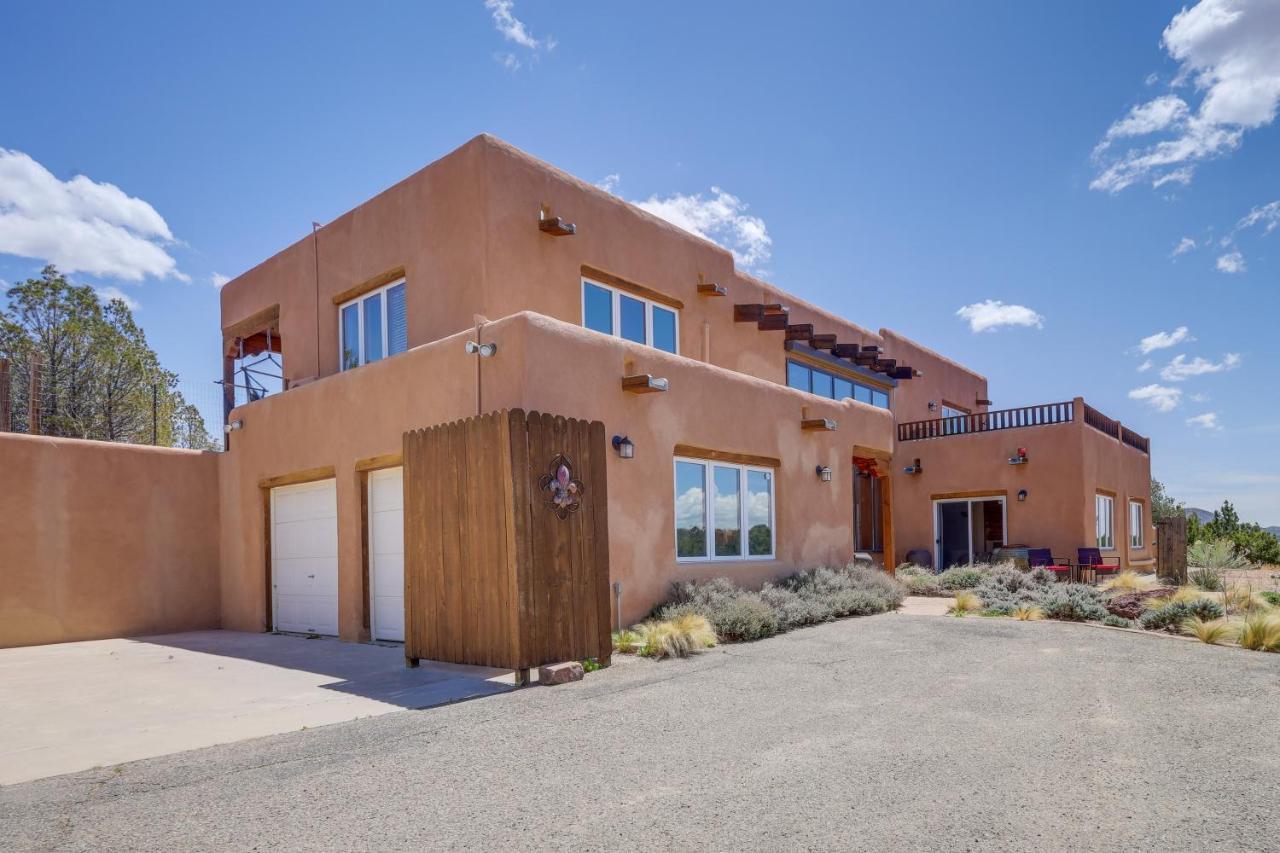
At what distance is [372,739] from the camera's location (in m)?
5.33

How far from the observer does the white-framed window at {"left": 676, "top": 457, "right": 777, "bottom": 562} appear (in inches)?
443

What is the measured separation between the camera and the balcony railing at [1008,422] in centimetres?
1973

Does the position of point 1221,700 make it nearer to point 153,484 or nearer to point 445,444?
point 445,444

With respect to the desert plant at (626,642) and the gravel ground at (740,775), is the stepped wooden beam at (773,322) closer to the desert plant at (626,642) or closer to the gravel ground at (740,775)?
the desert plant at (626,642)

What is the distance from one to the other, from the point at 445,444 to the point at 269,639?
595 centimetres

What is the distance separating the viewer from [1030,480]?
64.9ft

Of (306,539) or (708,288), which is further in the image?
(708,288)

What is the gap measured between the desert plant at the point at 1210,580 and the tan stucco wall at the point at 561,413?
5912 mm

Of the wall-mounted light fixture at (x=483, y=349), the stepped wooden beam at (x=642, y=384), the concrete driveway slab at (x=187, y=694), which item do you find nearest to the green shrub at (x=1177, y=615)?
the stepped wooden beam at (x=642, y=384)

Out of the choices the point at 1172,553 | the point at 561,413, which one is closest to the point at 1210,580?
the point at 1172,553

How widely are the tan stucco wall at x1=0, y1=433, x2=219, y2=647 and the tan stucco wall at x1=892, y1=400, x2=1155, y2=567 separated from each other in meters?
16.9

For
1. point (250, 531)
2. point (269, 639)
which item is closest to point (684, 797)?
point (269, 639)

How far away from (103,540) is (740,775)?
1224 centimetres

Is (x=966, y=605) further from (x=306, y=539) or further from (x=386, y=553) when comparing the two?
(x=306, y=539)
